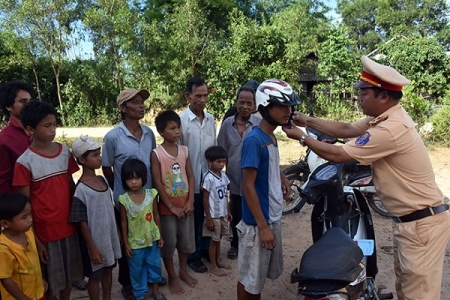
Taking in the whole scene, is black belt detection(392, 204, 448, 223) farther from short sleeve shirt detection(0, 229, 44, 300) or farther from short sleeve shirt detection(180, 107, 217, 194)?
short sleeve shirt detection(0, 229, 44, 300)

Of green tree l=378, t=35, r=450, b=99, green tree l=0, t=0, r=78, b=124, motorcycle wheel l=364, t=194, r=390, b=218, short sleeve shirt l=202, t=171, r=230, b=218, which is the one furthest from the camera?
green tree l=378, t=35, r=450, b=99

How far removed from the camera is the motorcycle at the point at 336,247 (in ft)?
6.37

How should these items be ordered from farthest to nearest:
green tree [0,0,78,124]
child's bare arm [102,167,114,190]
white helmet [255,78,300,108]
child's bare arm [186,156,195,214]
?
green tree [0,0,78,124], child's bare arm [186,156,195,214], child's bare arm [102,167,114,190], white helmet [255,78,300,108]

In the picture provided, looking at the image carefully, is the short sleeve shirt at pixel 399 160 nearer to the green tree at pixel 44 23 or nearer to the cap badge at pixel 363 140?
the cap badge at pixel 363 140

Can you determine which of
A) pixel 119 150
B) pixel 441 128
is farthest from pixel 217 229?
pixel 441 128

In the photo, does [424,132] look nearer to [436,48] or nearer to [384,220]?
[384,220]

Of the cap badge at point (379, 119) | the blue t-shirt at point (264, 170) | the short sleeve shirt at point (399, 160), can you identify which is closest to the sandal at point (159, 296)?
the blue t-shirt at point (264, 170)

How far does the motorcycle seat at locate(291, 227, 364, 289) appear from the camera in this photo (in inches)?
76.2

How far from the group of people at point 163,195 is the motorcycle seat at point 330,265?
40cm

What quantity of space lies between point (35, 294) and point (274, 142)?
188 cm

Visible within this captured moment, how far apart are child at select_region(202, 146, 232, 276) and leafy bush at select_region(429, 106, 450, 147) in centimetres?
787

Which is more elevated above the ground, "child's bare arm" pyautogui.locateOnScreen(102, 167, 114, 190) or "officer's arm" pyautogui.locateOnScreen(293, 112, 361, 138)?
"officer's arm" pyautogui.locateOnScreen(293, 112, 361, 138)

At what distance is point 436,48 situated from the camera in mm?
16297

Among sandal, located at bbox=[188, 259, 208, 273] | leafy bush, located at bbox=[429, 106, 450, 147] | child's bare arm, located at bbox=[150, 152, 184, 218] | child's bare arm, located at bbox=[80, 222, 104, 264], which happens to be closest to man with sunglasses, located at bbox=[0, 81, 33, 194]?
child's bare arm, located at bbox=[80, 222, 104, 264]
